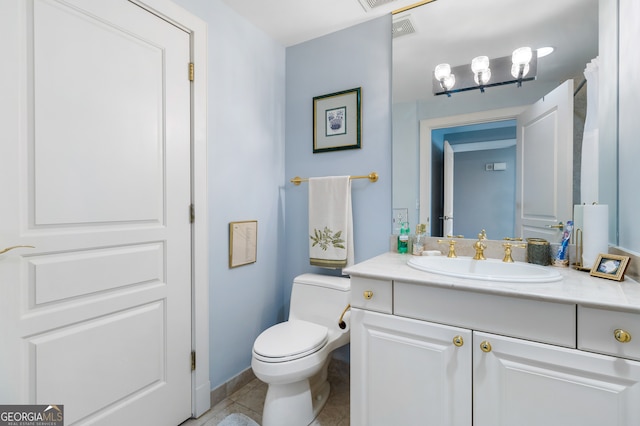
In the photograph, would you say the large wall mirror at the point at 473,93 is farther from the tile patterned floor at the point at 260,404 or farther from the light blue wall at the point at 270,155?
the tile patterned floor at the point at 260,404

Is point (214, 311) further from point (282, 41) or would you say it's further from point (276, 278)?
point (282, 41)

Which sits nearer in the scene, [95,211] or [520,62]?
[95,211]

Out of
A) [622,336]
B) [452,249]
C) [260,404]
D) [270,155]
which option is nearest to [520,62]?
[452,249]

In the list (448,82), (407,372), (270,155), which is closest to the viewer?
(407,372)

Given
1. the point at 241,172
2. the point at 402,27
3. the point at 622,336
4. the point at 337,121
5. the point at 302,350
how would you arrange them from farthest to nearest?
the point at 337,121 < the point at 241,172 < the point at 402,27 < the point at 302,350 < the point at 622,336

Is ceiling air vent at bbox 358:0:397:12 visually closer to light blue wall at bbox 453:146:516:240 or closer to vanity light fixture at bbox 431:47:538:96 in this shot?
vanity light fixture at bbox 431:47:538:96

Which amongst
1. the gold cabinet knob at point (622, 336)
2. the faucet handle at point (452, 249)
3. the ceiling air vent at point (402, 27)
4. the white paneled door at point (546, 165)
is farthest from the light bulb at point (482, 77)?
the gold cabinet knob at point (622, 336)

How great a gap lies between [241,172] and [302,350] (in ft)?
3.68

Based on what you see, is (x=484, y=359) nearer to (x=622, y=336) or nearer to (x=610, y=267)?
(x=622, y=336)

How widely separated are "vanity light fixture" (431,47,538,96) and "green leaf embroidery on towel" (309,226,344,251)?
3.42 feet

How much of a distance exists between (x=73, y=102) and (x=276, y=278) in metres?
1.55

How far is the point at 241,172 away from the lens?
190 centimetres

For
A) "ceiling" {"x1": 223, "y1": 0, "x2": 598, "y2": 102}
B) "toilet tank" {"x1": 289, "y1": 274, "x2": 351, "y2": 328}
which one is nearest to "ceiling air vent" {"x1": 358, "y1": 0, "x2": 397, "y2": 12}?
"ceiling" {"x1": 223, "y1": 0, "x2": 598, "y2": 102}

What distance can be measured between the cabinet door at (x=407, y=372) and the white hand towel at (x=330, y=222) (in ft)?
2.02
